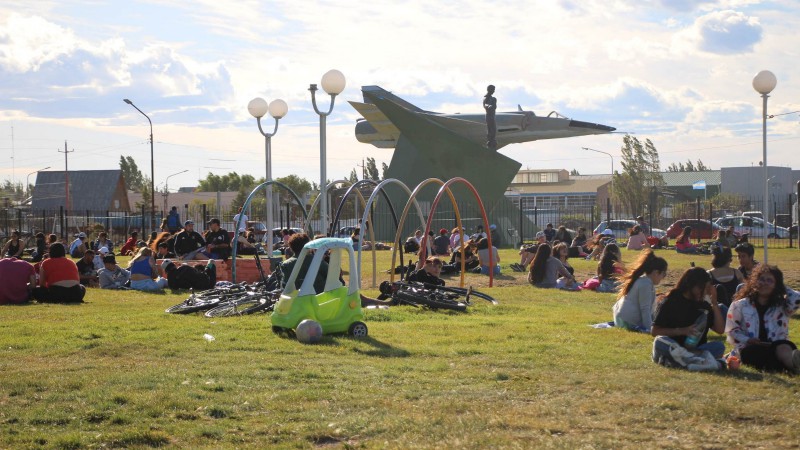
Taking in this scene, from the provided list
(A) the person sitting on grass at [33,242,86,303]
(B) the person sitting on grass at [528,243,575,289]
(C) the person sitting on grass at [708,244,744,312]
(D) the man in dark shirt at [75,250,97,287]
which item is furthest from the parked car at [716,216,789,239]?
(A) the person sitting on grass at [33,242,86,303]

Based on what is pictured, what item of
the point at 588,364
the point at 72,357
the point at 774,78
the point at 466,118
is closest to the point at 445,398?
the point at 588,364

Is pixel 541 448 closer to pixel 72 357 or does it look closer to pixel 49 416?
pixel 49 416

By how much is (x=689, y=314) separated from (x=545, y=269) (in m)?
10.3

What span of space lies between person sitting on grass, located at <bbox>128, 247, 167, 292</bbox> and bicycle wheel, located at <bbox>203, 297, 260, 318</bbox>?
16.8 feet

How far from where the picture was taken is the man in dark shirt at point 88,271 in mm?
19719

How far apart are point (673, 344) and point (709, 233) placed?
32.2 meters

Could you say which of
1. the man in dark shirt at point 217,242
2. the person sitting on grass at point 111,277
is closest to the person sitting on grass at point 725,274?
the man in dark shirt at point 217,242

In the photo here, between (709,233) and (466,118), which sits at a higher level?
(466,118)

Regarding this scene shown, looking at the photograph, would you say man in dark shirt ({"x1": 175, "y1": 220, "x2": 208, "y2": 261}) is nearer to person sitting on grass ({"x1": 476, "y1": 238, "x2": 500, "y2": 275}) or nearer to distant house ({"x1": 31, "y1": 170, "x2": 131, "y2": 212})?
person sitting on grass ({"x1": 476, "y1": 238, "x2": 500, "y2": 275})

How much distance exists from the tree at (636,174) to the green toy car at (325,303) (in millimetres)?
60391

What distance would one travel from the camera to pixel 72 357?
9.73m

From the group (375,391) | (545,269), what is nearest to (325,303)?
(375,391)

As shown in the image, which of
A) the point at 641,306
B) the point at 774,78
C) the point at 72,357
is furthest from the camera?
the point at 774,78

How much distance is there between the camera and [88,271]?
20.0 metres
